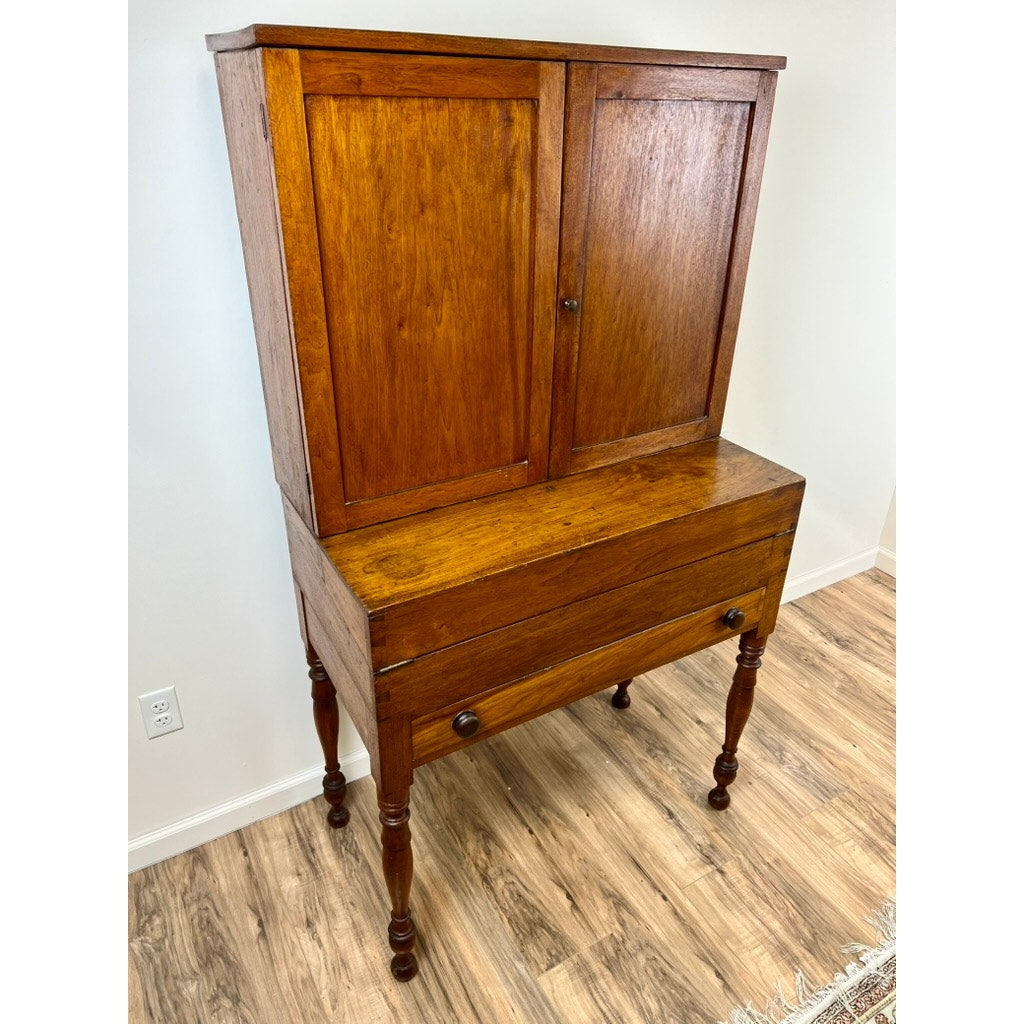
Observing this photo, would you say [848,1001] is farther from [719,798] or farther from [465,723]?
[465,723]

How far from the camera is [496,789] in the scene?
179 cm

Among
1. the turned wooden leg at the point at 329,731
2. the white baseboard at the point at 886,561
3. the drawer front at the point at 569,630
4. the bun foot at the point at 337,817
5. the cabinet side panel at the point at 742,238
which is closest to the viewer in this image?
the drawer front at the point at 569,630

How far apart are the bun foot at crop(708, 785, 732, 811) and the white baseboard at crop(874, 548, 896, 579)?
4.22 ft

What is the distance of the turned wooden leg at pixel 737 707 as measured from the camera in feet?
5.16

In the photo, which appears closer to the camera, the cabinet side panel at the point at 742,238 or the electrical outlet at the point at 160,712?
the cabinet side panel at the point at 742,238

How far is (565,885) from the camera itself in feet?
5.16

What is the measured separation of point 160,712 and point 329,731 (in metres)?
0.33

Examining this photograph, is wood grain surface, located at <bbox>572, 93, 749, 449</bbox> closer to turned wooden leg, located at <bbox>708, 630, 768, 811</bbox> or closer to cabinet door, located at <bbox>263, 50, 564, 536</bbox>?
cabinet door, located at <bbox>263, 50, 564, 536</bbox>

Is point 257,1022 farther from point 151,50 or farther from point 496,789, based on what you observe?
point 151,50

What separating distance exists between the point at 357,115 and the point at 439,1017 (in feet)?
4.82

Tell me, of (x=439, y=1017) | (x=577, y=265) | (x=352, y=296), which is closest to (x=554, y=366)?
(x=577, y=265)

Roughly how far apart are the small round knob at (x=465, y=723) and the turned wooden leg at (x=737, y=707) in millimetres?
639

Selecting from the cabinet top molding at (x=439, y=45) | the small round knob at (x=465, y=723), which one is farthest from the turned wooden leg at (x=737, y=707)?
the cabinet top molding at (x=439, y=45)

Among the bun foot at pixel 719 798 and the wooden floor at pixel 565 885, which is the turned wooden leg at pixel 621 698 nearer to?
the wooden floor at pixel 565 885
